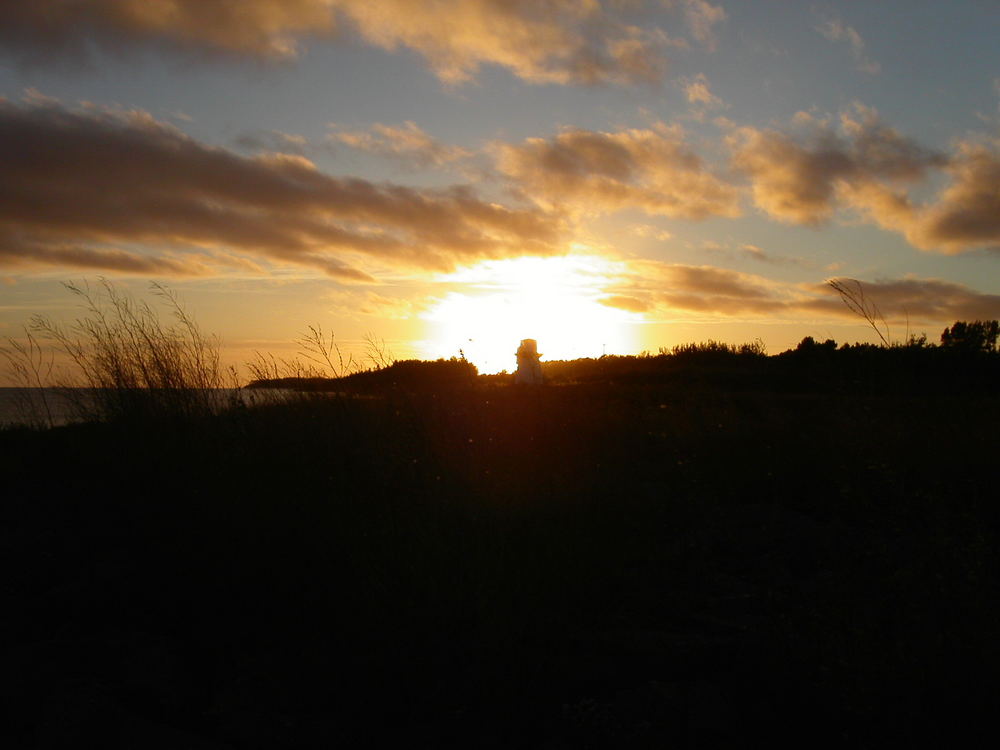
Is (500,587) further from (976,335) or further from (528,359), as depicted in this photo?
(528,359)

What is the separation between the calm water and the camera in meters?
8.42

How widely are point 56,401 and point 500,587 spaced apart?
29.1 feet

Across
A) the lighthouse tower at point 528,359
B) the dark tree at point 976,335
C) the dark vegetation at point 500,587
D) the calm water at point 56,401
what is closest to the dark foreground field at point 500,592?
the dark vegetation at point 500,587

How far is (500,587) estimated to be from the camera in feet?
12.3

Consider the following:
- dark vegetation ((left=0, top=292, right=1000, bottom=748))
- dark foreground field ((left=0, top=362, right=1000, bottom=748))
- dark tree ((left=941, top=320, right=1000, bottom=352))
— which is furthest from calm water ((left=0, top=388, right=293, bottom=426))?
dark tree ((left=941, top=320, right=1000, bottom=352))

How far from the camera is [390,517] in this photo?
4.66 metres

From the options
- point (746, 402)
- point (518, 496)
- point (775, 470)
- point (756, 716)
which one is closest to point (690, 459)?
point (775, 470)

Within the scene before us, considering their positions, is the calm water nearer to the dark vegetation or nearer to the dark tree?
the dark vegetation

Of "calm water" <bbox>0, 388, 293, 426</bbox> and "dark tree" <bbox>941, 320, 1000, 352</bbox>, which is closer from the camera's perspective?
"calm water" <bbox>0, 388, 293, 426</bbox>

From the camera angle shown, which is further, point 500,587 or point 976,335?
point 976,335

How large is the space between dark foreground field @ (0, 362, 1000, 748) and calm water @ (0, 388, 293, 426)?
1.20m

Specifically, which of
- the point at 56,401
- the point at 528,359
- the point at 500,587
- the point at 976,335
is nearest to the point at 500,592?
the point at 500,587

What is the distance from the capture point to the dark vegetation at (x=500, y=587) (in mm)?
2828

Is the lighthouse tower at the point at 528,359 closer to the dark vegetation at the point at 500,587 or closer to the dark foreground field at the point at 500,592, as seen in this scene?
the dark vegetation at the point at 500,587
